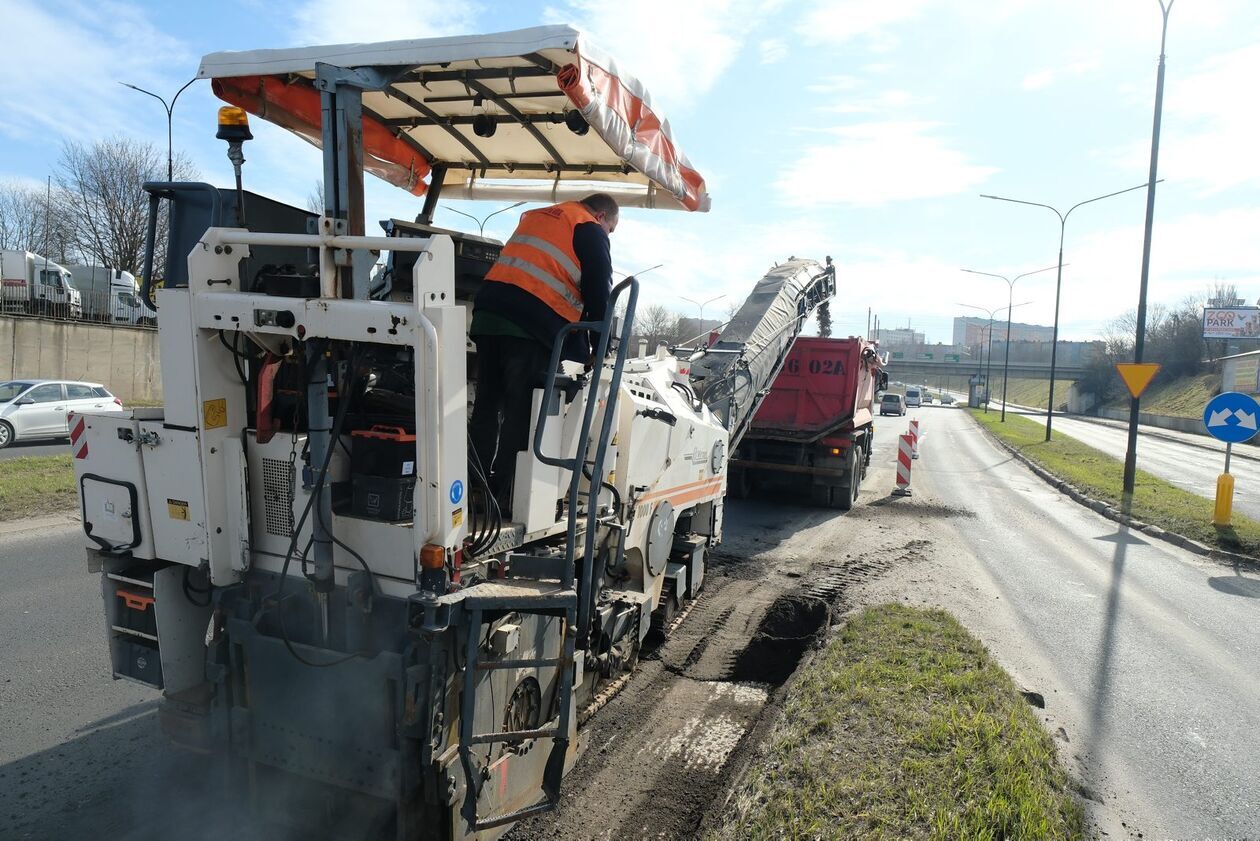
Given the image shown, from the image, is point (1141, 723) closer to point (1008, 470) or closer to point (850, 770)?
point (850, 770)

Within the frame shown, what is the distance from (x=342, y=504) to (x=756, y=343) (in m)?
6.92

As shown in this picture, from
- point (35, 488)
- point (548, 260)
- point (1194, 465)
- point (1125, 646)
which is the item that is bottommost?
point (1194, 465)

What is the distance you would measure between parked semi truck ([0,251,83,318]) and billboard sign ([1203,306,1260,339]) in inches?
2355

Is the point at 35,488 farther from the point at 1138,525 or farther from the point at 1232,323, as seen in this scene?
the point at 1232,323

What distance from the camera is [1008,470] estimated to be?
18844mm

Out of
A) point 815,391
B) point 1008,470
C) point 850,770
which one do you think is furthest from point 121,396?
point 850,770

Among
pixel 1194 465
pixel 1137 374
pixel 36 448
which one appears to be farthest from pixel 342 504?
pixel 1194 465

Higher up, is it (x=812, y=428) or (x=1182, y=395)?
(x=812, y=428)

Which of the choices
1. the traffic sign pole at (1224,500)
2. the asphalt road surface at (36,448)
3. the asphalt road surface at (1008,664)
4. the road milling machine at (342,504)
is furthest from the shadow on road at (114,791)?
the traffic sign pole at (1224,500)

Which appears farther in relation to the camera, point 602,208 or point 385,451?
point 602,208

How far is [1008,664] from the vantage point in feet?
19.1

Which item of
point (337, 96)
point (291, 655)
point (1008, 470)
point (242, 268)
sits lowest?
point (1008, 470)

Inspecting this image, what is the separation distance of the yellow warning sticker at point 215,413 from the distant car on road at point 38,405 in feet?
44.0

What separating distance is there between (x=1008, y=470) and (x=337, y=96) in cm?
1883
